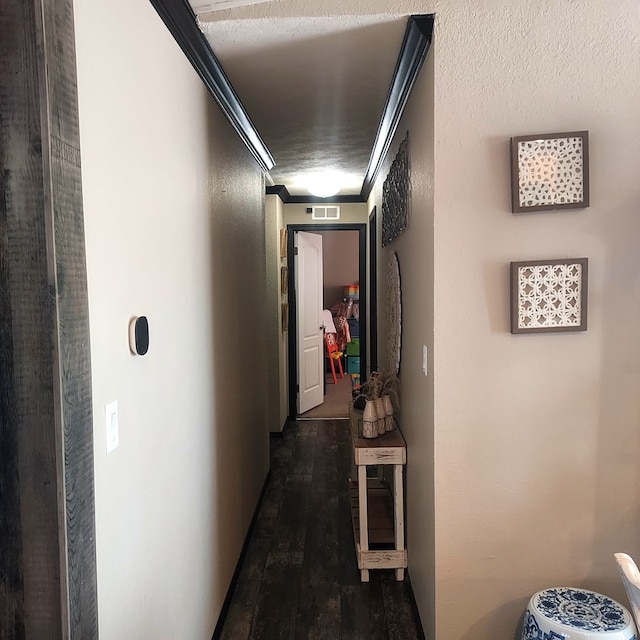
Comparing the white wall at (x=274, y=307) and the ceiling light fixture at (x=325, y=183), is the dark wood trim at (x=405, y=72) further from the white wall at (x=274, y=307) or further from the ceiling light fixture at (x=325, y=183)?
the white wall at (x=274, y=307)

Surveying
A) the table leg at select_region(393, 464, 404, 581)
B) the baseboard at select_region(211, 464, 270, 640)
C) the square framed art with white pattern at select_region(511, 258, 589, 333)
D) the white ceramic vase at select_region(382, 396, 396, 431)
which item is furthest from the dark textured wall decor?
the baseboard at select_region(211, 464, 270, 640)

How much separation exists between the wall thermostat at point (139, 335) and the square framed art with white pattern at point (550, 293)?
3.91 feet

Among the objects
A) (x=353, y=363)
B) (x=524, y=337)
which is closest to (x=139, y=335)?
(x=524, y=337)

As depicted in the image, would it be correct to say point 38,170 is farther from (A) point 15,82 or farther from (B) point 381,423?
(B) point 381,423

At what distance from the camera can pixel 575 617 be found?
154 cm

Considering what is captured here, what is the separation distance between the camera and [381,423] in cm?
262

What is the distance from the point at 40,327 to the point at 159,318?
595 millimetres

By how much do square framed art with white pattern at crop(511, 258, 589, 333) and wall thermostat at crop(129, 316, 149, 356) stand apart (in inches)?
46.9

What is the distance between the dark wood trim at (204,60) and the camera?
1.54 metres

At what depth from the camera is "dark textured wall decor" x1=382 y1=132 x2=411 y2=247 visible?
7.68 ft

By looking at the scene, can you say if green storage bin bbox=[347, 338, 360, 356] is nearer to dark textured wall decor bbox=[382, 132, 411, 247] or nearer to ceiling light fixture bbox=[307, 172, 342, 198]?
ceiling light fixture bbox=[307, 172, 342, 198]

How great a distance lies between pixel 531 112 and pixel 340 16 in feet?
2.36

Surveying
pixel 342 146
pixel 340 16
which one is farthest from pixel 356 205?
pixel 340 16

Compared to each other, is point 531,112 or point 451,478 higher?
point 531,112
